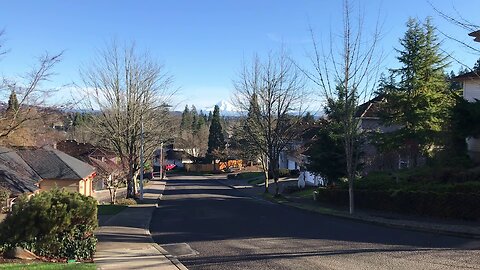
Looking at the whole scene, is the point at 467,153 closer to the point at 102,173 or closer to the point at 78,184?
the point at 78,184

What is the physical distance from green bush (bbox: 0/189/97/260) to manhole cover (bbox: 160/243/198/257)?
83.0 inches

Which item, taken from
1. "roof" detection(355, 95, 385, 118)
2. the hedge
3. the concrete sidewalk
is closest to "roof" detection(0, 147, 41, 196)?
the concrete sidewalk

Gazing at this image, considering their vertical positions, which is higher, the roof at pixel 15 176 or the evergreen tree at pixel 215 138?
the evergreen tree at pixel 215 138

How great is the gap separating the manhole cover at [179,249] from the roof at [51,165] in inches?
859

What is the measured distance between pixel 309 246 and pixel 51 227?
6.52m

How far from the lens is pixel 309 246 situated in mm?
12539

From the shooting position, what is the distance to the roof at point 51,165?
33.5 m

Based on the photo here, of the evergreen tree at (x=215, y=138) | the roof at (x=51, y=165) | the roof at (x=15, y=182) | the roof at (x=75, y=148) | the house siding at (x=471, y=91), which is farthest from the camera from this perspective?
the evergreen tree at (x=215, y=138)

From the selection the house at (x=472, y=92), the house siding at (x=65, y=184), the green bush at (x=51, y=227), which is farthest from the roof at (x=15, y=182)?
the house at (x=472, y=92)

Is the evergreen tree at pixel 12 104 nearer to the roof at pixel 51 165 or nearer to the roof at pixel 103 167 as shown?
the roof at pixel 51 165

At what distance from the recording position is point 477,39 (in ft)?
36.2

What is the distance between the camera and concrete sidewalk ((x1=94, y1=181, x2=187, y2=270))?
417 inches

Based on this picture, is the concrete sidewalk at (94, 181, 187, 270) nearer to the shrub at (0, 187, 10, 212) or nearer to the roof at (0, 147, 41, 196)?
the shrub at (0, 187, 10, 212)

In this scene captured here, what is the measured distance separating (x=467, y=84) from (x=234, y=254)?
22051 mm
